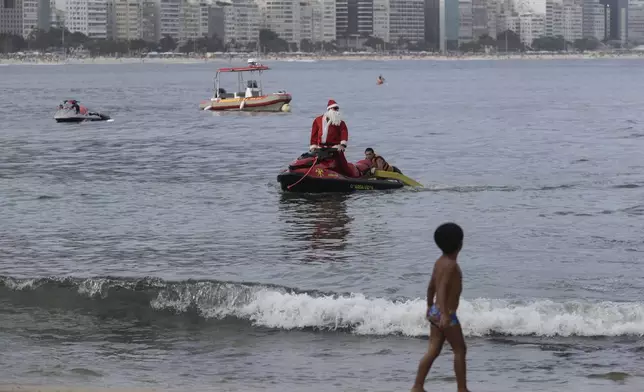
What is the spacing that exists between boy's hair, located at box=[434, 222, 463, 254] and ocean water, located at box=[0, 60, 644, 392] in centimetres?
257

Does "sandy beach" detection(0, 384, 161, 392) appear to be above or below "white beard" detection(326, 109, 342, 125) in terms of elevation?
below

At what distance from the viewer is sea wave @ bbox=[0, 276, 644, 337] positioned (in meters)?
14.8

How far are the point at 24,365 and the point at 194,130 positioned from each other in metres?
43.6

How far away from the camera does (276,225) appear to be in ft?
78.8

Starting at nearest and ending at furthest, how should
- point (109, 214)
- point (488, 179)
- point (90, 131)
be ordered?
point (109, 214)
point (488, 179)
point (90, 131)

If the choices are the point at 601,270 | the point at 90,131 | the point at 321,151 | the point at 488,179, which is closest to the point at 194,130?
the point at 90,131

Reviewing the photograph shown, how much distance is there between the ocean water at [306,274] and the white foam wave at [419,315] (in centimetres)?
3

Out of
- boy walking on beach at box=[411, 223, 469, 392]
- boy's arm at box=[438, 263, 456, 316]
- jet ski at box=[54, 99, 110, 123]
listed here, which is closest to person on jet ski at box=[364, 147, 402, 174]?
boy walking on beach at box=[411, 223, 469, 392]

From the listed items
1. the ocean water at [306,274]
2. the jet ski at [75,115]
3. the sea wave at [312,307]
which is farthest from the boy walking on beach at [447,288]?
the jet ski at [75,115]

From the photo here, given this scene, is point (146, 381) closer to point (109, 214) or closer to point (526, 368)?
point (526, 368)

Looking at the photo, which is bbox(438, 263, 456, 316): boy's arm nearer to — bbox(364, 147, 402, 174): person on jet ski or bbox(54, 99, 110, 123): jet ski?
bbox(364, 147, 402, 174): person on jet ski

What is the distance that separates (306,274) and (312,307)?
8.93ft

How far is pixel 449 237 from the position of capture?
9.92m

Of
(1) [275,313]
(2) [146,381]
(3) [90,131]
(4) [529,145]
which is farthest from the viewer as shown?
(3) [90,131]
